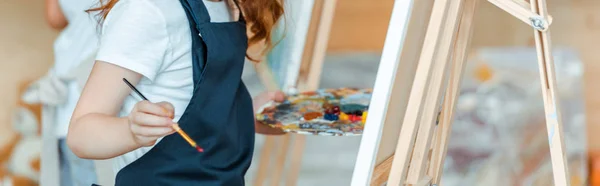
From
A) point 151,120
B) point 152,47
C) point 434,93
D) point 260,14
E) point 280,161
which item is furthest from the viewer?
point 280,161

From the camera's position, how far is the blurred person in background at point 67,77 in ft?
4.99

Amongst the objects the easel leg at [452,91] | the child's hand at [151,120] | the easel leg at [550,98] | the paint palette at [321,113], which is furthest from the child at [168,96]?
the easel leg at [550,98]

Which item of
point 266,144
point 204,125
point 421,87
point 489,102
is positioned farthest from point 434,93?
point 489,102

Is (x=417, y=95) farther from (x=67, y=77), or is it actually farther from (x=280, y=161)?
(x=280, y=161)

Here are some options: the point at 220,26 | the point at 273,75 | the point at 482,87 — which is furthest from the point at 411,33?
the point at 482,87

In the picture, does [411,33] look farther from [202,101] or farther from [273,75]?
[273,75]

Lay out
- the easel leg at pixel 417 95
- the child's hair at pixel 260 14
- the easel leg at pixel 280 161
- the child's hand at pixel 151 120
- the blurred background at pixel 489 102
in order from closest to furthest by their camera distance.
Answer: the child's hand at pixel 151 120
the easel leg at pixel 417 95
the child's hair at pixel 260 14
the easel leg at pixel 280 161
the blurred background at pixel 489 102

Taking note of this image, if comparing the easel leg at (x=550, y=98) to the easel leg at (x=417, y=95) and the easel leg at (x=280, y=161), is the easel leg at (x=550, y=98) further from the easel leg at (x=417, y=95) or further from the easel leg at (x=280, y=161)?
the easel leg at (x=280, y=161)

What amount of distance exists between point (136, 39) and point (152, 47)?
0.02 m

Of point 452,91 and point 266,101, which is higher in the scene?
point 452,91

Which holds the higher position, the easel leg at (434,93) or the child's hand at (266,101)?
the easel leg at (434,93)

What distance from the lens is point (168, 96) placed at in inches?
43.7

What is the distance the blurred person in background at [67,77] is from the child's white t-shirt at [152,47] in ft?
1.34

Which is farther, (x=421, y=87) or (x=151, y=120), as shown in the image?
(x=421, y=87)
